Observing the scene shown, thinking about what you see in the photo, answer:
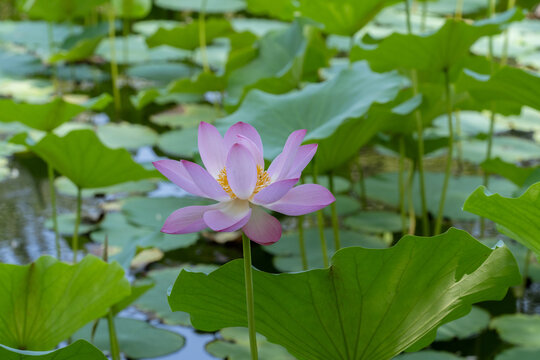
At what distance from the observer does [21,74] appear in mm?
2832

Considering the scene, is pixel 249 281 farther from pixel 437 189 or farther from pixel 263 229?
pixel 437 189

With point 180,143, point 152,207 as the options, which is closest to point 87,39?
point 180,143

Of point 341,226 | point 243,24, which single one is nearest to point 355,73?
point 341,226

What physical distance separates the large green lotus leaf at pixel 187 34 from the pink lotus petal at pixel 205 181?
1.78 m

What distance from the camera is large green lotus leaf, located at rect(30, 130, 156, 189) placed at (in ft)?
3.78

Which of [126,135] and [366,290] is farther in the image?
[126,135]

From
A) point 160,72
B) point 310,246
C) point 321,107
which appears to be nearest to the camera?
point 321,107

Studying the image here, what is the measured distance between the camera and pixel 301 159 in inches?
25.4

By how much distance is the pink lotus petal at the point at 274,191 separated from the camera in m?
0.58

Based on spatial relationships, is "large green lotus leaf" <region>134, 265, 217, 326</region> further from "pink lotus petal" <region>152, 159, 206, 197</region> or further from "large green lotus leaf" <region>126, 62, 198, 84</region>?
"large green lotus leaf" <region>126, 62, 198, 84</region>

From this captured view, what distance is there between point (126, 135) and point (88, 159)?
962 mm

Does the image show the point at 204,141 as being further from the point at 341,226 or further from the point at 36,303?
the point at 341,226

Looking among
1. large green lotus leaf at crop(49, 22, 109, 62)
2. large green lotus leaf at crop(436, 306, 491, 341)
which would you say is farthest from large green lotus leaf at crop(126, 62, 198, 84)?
large green lotus leaf at crop(436, 306, 491, 341)

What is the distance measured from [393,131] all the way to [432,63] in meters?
0.24
